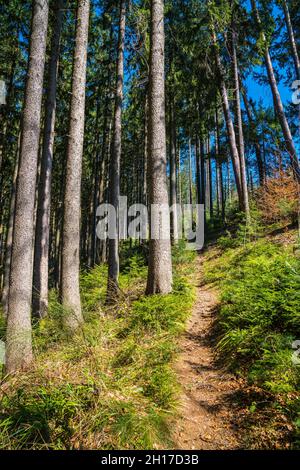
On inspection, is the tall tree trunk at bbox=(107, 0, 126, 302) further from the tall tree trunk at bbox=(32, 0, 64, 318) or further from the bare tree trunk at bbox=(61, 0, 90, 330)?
the bare tree trunk at bbox=(61, 0, 90, 330)

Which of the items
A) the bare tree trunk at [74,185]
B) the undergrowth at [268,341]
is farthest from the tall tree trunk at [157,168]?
the bare tree trunk at [74,185]

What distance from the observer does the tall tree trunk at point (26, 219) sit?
429 cm

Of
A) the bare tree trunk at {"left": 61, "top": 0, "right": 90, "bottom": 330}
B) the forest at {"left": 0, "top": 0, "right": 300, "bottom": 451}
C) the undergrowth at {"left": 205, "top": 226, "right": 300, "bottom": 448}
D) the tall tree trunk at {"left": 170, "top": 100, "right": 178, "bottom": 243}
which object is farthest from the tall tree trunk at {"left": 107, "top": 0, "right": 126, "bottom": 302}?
the tall tree trunk at {"left": 170, "top": 100, "right": 178, "bottom": 243}

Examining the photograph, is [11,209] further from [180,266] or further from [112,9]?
[112,9]

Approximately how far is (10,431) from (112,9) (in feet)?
44.0

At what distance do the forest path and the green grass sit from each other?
19cm

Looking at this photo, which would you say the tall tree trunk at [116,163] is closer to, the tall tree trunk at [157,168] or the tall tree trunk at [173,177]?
the tall tree trunk at [157,168]

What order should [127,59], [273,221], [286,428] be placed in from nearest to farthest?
[286,428]
[127,59]
[273,221]

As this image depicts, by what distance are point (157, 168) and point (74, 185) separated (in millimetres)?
1919

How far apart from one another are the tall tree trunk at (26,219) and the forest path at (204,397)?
2410 mm

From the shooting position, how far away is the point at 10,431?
273 cm

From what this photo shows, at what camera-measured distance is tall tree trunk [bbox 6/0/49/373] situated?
14.1 ft

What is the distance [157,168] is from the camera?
652cm
